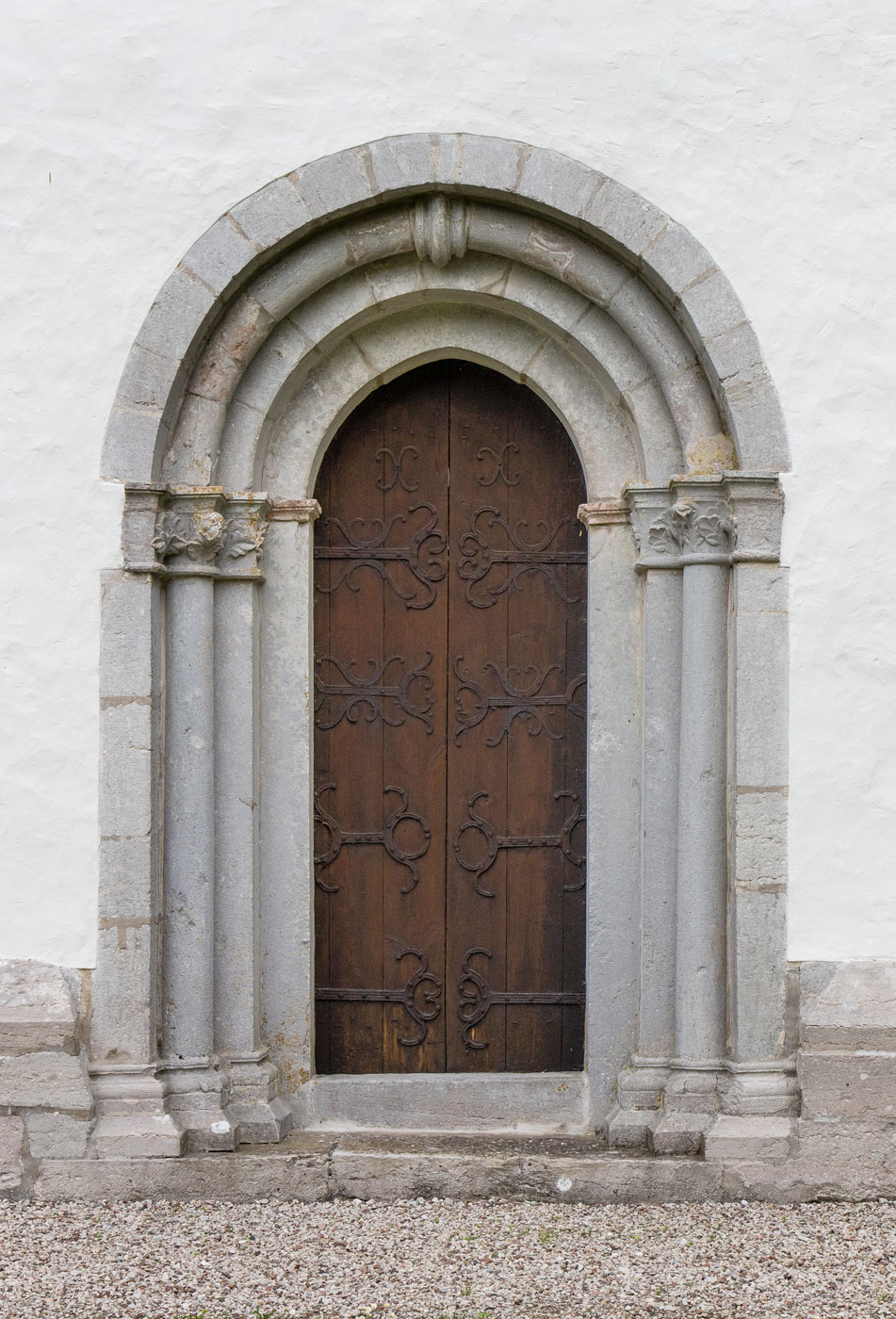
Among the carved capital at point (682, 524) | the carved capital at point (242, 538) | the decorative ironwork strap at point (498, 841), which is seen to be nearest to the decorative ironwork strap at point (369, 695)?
the decorative ironwork strap at point (498, 841)

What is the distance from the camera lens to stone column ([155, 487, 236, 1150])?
3.87m

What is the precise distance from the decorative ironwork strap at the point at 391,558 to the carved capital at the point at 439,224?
879 mm

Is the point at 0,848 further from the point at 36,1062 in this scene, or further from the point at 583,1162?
the point at 583,1162

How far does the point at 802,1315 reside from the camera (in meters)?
3.05

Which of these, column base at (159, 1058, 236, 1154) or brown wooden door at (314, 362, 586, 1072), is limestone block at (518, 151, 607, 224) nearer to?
brown wooden door at (314, 362, 586, 1072)

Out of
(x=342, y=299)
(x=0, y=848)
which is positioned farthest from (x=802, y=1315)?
(x=342, y=299)

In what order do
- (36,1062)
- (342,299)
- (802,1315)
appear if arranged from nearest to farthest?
1. (802,1315)
2. (36,1062)
3. (342,299)

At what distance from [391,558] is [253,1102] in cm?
→ 182

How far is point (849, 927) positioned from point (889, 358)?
1.73 meters

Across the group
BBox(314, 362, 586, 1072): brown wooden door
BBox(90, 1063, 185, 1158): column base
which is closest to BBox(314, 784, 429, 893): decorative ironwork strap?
BBox(314, 362, 586, 1072): brown wooden door

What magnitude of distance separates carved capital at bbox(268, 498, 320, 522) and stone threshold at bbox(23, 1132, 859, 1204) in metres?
1.99

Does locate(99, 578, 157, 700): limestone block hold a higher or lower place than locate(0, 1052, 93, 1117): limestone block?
higher

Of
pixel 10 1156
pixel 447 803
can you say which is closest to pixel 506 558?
pixel 447 803

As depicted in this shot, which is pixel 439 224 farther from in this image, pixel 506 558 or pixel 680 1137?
pixel 680 1137
